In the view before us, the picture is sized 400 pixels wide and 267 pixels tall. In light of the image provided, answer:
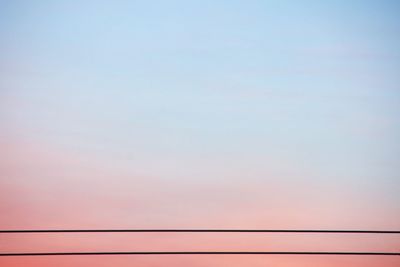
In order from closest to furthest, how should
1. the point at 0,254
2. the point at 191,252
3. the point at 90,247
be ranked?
the point at 0,254
the point at 191,252
the point at 90,247

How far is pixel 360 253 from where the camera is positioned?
14.3 ft

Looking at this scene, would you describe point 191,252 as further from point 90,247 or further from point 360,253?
point 360,253

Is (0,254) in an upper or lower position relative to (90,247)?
lower

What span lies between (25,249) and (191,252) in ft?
6.39

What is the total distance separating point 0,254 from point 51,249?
3.71ft

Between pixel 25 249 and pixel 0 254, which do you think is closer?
pixel 0 254

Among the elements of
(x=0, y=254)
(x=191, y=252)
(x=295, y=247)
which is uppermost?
(x=295, y=247)

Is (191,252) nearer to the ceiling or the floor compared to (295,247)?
nearer to the floor

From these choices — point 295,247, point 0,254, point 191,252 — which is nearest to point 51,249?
point 0,254

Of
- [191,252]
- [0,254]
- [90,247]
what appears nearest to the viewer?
[0,254]

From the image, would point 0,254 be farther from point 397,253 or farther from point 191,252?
point 397,253

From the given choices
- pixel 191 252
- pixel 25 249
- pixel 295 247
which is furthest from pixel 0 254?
pixel 295 247

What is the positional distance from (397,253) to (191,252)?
6.43 feet

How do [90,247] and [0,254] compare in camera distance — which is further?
[90,247]
